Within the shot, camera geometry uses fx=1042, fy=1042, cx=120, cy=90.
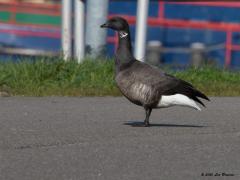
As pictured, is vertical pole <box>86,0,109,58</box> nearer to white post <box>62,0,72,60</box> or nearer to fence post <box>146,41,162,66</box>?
white post <box>62,0,72,60</box>

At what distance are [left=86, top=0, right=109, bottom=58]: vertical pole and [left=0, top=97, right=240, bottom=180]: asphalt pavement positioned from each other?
8.82ft

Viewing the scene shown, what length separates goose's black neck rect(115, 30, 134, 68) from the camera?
11.8 metres

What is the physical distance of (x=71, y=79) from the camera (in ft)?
51.1

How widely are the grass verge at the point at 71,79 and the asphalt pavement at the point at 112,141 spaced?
566mm

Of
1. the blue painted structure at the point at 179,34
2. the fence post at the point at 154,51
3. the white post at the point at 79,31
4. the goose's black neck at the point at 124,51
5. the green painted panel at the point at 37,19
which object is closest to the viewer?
the goose's black neck at the point at 124,51

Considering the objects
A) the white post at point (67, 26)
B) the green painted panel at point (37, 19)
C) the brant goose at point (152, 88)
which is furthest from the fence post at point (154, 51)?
the brant goose at point (152, 88)

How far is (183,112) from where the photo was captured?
530 inches

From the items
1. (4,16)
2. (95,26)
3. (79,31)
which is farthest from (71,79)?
(4,16)

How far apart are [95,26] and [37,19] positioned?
10350 millimetres

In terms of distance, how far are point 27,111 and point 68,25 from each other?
15.7ft

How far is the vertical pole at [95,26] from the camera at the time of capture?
1675 cm

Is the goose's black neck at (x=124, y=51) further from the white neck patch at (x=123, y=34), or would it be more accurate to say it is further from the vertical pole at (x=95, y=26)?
the vertical pole at (x=95, y=26)

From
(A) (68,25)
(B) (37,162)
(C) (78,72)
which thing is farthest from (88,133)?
(A) (68,25)

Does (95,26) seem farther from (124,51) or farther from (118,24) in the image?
(124,51)
